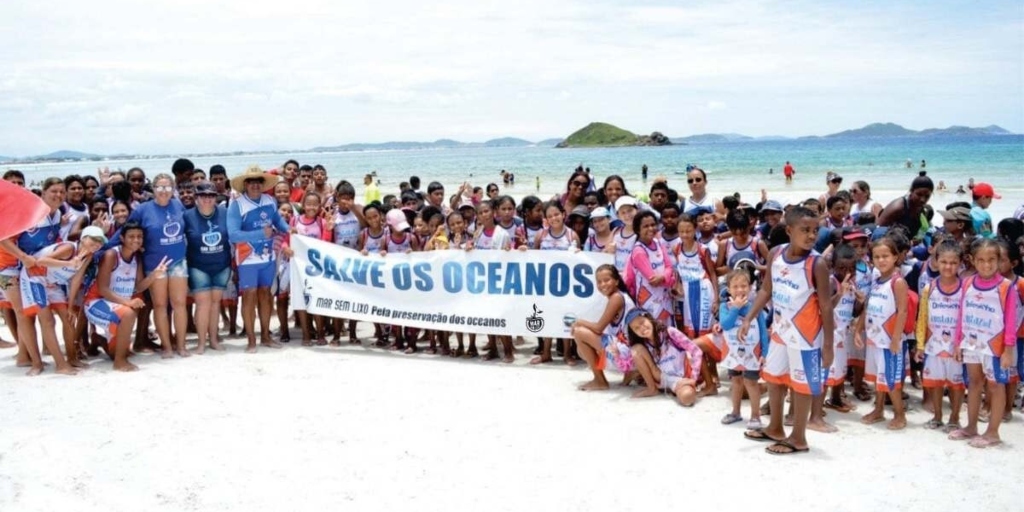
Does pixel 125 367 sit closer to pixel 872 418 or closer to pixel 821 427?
pixel 821 427

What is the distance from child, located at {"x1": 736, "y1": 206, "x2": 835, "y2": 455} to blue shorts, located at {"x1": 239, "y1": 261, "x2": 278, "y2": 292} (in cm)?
534

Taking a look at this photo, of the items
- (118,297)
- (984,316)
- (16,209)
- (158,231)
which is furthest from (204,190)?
(984,316)

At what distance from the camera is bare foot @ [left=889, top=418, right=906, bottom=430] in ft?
19.0

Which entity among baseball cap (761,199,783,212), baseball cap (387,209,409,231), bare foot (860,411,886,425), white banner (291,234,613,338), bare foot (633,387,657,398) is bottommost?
bare foot (860,411,886,425)

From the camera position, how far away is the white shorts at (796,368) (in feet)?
17.2

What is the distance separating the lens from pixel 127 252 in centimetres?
763

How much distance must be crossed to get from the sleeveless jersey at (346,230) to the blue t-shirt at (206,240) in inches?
47.5

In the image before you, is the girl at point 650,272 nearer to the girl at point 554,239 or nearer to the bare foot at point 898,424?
the girl at point 554,239

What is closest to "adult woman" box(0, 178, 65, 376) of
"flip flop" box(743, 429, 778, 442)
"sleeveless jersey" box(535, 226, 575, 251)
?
"sleeveless jersey" box(535, 226, 575, 251)

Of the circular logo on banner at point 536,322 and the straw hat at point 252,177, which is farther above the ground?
the straw hat at point 252,177

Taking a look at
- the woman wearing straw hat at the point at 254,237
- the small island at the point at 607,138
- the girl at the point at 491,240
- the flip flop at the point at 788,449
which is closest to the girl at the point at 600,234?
the girl at the point at 491,240

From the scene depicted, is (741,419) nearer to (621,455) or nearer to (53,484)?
(621,455)

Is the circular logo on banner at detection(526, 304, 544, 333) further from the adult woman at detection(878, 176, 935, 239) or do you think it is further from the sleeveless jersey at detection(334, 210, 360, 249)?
the adult woman at detection(878, 176, 935, 239)

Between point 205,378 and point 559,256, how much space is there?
3.56m
